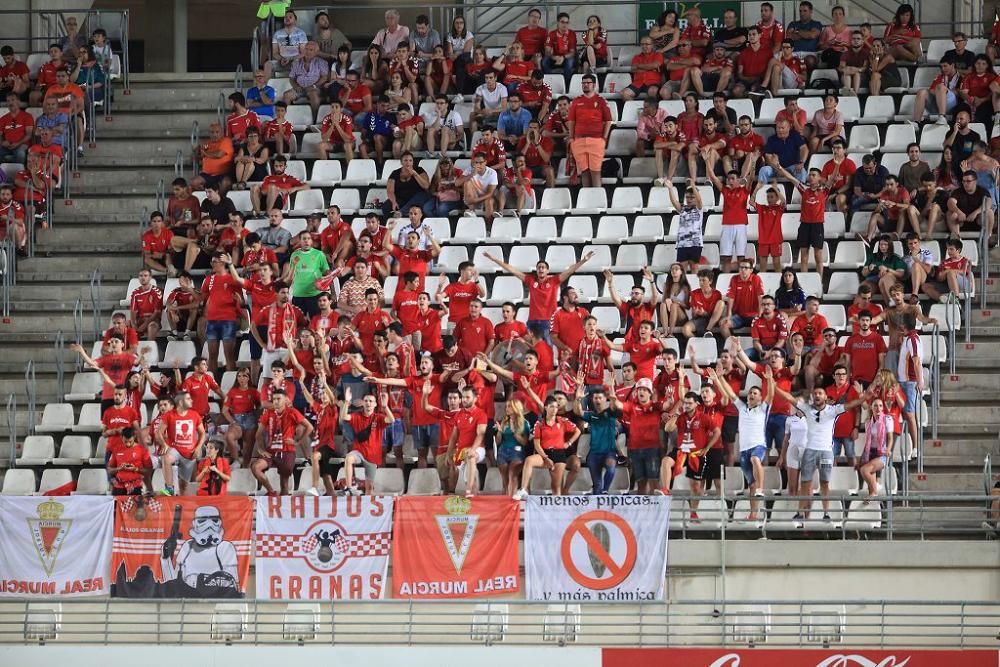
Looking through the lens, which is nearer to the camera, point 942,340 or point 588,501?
point 588,501

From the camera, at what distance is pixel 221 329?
22.2 metres

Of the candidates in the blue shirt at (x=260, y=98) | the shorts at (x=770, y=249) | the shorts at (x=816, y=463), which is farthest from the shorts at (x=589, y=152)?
the shorts at (x=816, y=463)

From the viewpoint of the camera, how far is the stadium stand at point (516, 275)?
19922 mm

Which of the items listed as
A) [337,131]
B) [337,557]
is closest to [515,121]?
[337,131]

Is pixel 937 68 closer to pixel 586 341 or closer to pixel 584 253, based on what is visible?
pixel 584 253

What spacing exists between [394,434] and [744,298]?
15.7ft

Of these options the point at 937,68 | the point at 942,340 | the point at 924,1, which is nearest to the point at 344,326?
the point at 942,340

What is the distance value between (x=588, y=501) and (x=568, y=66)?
10365mm

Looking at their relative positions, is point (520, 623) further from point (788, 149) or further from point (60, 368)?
point (788, 149)

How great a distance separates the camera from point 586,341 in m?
20.8

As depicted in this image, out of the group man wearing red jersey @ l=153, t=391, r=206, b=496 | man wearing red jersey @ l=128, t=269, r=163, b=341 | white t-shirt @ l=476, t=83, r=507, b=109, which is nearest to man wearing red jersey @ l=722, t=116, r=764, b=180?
white t-shirt @ l=476, t=83, r=507, b=109

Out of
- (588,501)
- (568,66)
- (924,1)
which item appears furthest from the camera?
(924,1)

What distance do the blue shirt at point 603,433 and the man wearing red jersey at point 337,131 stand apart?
7.80 m

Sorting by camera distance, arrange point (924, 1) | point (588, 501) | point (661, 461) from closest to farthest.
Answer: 1. point (588, 501)
2. point (661, 461)
3. point (924, 1)
